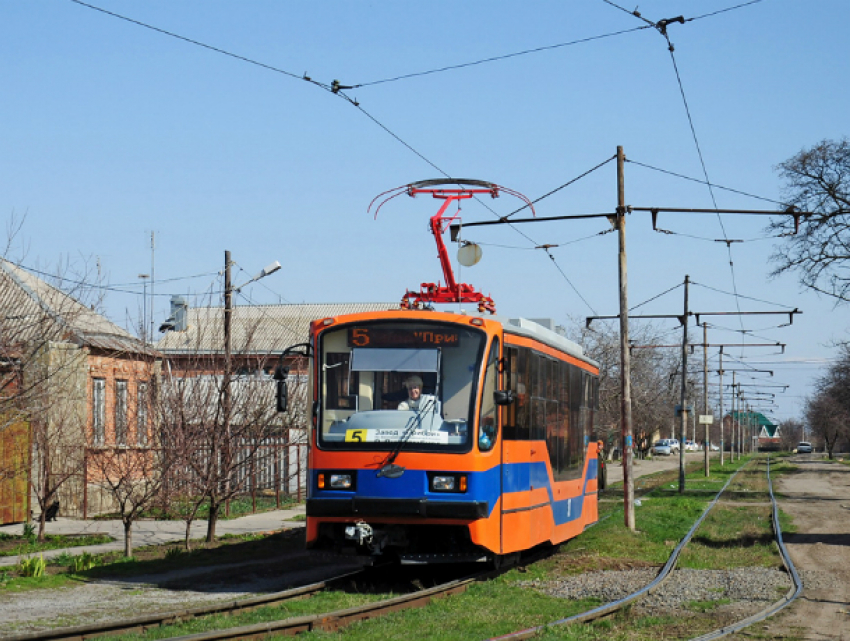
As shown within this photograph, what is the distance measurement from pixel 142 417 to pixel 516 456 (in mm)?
7464

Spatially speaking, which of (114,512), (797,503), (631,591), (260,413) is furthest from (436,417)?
(797,503)

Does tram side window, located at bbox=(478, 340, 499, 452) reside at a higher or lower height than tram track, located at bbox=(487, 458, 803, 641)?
higher

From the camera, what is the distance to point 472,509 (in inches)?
488

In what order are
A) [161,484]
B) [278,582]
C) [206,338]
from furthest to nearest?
[206,338], [161,484], [278,582]

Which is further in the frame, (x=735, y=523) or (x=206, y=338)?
(x=735, y=523)

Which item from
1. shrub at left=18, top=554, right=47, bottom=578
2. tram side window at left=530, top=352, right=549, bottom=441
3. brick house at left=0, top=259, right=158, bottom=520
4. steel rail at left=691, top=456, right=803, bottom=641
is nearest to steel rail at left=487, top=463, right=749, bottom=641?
steel rail at left=691, top=456, right=803, bottom=641

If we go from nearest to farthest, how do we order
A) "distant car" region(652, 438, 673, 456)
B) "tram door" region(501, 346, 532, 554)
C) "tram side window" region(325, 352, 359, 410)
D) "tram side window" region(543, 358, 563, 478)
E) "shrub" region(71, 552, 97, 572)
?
"tram side window" region(325, 352, 359, 410) → "tram door" region(501, 346, 532, 554) → "shrub" region(71, 552, 97, 572) → "tram side window" region(543, 358, 563, 478) → "distant car" region(652, 438, 673, 456)

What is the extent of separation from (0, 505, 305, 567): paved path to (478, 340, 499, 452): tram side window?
8.22 meters

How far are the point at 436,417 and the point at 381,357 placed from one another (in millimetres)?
1008

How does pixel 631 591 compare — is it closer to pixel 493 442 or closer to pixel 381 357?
pixel 493 442

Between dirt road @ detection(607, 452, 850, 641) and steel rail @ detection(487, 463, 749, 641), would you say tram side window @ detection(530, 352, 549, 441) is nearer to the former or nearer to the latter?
steel rail @ detection(487, 463, 749, 641)

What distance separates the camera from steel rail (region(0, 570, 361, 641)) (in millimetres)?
9084

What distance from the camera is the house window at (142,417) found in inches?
710

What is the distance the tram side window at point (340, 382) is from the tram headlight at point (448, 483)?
136 cm
